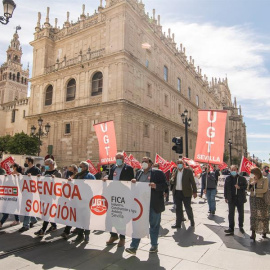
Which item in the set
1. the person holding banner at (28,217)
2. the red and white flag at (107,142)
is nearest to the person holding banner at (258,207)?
the red and white flag at (107,142)

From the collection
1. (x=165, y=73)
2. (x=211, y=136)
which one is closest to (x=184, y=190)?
(x=211, y=136)

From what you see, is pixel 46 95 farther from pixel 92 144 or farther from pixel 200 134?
pixel 200 134

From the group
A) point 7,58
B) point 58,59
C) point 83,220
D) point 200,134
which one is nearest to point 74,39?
point 58,59

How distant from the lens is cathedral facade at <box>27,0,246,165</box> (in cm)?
2486

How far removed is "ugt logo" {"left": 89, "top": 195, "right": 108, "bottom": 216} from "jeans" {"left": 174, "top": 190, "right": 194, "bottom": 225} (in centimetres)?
271

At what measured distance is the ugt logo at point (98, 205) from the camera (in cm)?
550

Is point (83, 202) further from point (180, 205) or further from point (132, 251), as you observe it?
point (180, 205)

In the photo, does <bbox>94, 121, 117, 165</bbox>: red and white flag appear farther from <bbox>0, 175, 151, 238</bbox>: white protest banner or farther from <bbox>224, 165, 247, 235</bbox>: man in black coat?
<bbox>224, 165, 247, 235</bbox>: man in black coat

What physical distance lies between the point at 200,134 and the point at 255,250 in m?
4.43

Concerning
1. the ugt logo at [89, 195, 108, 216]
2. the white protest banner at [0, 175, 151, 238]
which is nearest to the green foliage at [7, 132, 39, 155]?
the white protest banner at [0, 175, 151, 238]

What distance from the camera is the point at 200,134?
8.99 m

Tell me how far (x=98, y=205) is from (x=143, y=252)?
4.54 feet

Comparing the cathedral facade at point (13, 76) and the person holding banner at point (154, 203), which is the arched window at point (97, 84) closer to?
the person holding banner at point (154, 203)

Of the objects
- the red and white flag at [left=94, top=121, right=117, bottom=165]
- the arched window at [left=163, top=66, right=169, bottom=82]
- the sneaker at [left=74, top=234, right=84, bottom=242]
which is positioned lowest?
the sneaker at [left=74, top=234, right=84, bottom=242]
